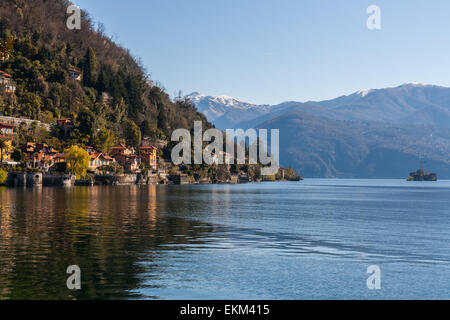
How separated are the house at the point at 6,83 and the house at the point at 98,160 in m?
33.9

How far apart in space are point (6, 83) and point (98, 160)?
38090 millimetres

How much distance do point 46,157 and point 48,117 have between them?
88.4 feet

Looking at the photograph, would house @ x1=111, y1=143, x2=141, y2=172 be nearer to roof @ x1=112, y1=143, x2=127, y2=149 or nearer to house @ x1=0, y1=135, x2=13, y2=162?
roof @ x1=112, y1=143, x2=127, y2=149

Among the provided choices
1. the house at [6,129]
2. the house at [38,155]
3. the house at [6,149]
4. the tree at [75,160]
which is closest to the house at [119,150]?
the house at [38,155]

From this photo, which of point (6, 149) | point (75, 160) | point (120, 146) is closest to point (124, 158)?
point (120, 146)

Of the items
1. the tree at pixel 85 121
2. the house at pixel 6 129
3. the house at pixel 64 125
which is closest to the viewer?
the house at pixel 6 129

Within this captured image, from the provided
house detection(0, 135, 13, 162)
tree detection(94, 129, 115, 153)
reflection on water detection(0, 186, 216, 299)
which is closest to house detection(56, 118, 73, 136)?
tree detection(94, 129, 115, 153)

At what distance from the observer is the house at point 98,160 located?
160 meters

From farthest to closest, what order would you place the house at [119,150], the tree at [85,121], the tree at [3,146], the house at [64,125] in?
the house at [119,150], the tree at [85,121], the house at [64,125], the tree at [3,146]

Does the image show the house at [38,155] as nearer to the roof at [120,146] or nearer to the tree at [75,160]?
the tree at [75,160]

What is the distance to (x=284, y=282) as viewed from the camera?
25953mm

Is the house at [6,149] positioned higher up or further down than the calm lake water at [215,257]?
higher up
